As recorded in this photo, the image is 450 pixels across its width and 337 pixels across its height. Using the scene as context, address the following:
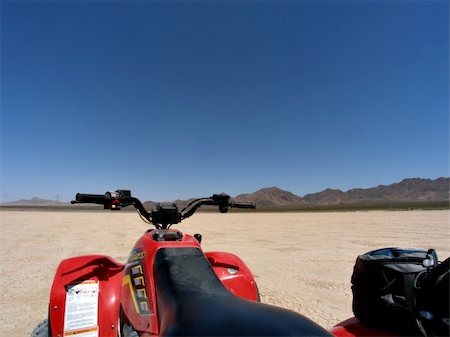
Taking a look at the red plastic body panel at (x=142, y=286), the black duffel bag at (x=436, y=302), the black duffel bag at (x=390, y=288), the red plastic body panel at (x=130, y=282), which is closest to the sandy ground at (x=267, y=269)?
the red plastic body panel at (x=130, y=282)

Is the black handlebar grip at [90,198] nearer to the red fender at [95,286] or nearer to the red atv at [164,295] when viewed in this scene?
the red atv at [164,295]

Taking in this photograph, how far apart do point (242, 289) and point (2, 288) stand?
5699mm

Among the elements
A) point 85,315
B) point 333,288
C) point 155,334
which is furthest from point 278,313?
point 333,288

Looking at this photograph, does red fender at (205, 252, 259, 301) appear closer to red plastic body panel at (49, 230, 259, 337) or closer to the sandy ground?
red plastic body panel at (49, 230, 259, 337)

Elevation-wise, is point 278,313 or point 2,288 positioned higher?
point 278,313

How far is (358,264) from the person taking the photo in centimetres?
230

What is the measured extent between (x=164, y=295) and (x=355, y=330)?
4.60 feet

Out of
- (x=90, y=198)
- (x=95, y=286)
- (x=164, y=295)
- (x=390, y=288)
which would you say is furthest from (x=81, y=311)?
(x=390, y=288)

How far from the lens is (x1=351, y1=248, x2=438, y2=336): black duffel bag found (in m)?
1.85

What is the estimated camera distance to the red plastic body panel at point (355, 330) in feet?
6.66

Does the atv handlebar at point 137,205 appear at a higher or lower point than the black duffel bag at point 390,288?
higher

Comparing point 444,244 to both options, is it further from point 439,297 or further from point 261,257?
point 439,297

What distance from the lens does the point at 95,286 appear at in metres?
2.63

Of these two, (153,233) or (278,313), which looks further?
(153,233)
